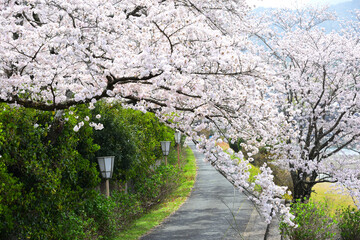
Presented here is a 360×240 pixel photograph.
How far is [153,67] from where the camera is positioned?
518 cm

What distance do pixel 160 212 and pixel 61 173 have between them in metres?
5.66

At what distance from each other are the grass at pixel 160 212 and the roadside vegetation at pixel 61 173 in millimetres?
263

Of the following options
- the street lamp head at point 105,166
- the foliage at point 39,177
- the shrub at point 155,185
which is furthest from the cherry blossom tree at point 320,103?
the foliage at point 39,177

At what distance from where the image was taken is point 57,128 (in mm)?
7238

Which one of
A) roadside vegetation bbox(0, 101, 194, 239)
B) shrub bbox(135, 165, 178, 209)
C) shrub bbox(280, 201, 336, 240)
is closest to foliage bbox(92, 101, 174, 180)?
roadside vegetation bbox(0, 101, 194, 239)

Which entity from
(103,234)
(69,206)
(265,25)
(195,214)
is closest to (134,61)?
(69,206)

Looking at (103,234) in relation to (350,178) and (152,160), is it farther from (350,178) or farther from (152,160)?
(350,178)

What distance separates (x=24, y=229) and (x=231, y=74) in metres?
4.09

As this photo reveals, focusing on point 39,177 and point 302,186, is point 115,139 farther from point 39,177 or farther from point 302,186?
point 302,186

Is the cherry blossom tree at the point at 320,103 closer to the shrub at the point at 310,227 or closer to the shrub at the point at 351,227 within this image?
the shrub at the point at 351,227

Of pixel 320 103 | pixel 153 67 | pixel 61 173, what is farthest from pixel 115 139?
pixel 320 103

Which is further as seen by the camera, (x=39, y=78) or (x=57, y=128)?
(x=57, y=128)

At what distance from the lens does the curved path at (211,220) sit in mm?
9695

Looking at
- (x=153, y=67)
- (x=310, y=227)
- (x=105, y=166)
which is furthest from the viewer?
(x=105, y=166)
